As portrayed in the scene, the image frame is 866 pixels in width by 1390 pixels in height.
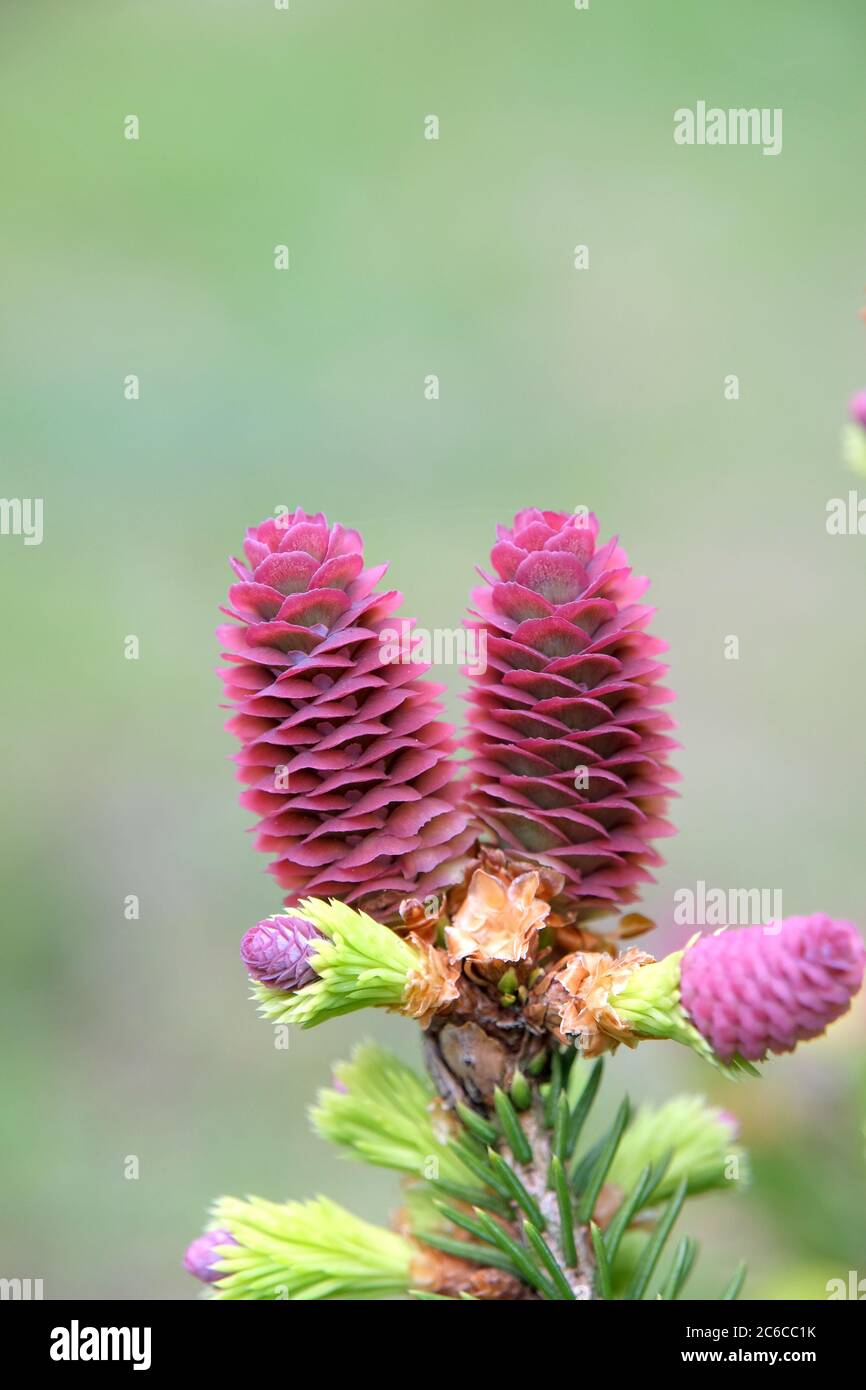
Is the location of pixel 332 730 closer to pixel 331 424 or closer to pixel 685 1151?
pixel 685 1151

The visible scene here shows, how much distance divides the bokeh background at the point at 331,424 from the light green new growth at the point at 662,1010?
1.08 m

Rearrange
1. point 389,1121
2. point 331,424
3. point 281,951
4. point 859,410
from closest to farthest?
1. point 859,410
2. point 281,951
3. point 389,1121
4. point 331,424

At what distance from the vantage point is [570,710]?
0.46 metres

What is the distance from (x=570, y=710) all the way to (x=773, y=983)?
0.13 metres

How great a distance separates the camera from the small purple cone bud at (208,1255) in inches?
18.7

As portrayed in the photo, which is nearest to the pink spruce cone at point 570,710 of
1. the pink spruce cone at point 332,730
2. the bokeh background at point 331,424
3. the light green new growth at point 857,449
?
the pink spruce cone at point 332,730

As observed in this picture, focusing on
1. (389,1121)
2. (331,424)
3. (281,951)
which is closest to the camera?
(281,951)

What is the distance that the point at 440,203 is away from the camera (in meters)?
2.74

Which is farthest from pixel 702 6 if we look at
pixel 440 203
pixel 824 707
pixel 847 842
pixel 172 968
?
pixel 172 968

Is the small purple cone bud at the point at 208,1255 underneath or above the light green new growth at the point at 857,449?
underneath

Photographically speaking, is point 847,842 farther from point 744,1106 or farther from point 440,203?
point 440,203

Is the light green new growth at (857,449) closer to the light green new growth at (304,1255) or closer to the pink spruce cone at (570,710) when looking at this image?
the pink spruce cone at (570,710)

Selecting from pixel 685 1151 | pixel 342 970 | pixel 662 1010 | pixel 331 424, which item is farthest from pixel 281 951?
pixel 331 424

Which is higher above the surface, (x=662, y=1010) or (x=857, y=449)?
(x=857, y=449)
